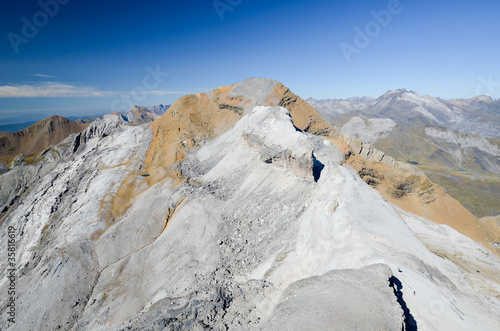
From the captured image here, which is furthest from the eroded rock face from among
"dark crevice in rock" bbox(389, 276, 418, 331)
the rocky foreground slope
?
"dark crevice in rock" bbox(389, 276, 418, 331)

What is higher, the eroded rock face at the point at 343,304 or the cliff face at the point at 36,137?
the eroded rock face at the point at 343,304

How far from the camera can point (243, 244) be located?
→ 24031mm

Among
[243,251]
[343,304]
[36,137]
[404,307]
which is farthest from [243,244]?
[36,137]

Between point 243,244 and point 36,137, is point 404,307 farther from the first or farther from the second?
point 36,137

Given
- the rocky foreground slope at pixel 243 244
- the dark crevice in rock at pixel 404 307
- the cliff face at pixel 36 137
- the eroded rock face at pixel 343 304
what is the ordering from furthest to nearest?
1. the cliff face at pixel 36 137
2. the rocky foreground slope at pixel 243 244
3. the dark crevice in rock at pixel 404 307
4. the eroded rock face at pixel 343 304

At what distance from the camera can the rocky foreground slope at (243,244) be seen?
1087cm

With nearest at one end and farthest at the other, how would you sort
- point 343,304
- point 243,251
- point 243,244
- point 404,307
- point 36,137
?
1. point 343,304
2. point 404,307
3. point 243,251
4. point 243,244
5. point 36,137

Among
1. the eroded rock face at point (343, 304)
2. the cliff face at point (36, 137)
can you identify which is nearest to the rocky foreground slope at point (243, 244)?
the eroded rock face at point (343, 304)

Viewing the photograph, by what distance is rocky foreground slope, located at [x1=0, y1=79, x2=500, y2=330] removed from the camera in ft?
35.7

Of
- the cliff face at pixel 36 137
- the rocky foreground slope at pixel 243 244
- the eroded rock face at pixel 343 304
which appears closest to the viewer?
the eroded rock face at pixel 343 304

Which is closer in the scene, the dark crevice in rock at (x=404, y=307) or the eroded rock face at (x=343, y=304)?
the eroded rock face at (x=343, y=304)

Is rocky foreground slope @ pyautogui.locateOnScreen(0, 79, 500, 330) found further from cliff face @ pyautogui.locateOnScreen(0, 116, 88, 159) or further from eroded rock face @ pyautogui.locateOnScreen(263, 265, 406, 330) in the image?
cliff face @ pyautogui.locateOnScreen(0, 116, 88, 159)

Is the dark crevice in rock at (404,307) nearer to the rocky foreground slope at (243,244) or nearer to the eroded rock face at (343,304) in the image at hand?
the rocky foreground slope at (243,244)

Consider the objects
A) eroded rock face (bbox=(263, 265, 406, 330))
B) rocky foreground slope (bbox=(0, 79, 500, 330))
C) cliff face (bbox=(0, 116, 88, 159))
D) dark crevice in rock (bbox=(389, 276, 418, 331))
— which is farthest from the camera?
cliff face (bbox=(0, 116, 88, 159))
